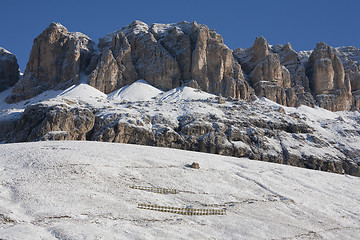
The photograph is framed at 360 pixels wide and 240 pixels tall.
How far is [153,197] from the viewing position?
20062 millimetres

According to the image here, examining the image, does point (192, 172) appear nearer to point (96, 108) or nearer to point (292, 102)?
point (96, 108)

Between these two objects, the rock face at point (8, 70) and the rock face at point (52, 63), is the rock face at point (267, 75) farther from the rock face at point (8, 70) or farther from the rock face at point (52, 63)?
the rock face at point (8, 70)

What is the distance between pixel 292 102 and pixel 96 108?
2379 inches

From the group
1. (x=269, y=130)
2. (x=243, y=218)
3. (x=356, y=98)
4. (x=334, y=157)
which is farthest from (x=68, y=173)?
(x=356, y=98)

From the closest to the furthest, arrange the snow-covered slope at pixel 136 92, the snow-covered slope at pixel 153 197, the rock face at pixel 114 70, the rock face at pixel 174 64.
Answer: the snow-covered slope at pixel 153 197, the snow-covered slope at pixel 136 92, the rock face at pixel 114 70, the rock face at pixel 174 64

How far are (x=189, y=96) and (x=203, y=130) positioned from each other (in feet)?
92.1

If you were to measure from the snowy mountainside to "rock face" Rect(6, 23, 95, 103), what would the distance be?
101 ft

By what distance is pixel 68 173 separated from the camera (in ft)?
71.8

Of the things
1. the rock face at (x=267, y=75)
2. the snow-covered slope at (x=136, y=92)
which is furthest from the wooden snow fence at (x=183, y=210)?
the rock face at (x=267, y=75)

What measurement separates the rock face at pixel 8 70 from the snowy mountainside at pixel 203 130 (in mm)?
53914

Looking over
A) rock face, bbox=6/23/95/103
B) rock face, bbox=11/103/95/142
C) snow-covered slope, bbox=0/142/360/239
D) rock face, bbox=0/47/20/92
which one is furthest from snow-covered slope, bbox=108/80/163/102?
rock face, bbox=0/47/20/92

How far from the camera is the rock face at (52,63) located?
91000mm

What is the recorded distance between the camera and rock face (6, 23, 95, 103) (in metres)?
91.0

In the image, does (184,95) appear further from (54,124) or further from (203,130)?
(54,124)
